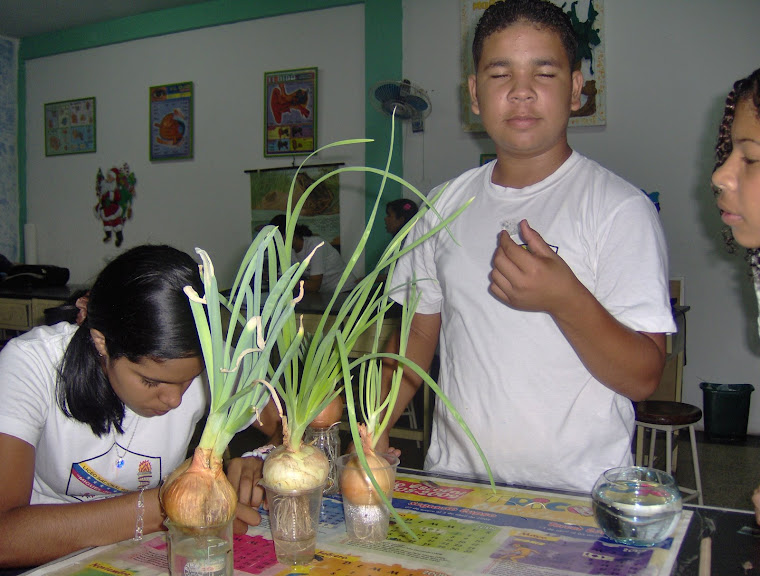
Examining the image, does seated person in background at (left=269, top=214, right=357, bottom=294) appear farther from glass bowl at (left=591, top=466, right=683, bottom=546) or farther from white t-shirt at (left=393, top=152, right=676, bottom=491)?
glass bowl at (left=591, top=466, right=683, bottom=546)

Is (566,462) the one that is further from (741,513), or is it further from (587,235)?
(587,235)

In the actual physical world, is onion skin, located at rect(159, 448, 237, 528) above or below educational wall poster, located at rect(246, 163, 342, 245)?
below

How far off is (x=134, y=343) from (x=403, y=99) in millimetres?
4117

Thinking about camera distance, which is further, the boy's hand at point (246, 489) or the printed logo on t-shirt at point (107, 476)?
the printed logo on t-shirt at point (107, 476)

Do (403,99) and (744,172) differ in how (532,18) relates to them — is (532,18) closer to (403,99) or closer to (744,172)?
(744,172)

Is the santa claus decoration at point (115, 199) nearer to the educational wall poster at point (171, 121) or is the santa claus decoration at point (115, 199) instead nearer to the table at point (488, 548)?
the educational wall poster at point (171, 121)

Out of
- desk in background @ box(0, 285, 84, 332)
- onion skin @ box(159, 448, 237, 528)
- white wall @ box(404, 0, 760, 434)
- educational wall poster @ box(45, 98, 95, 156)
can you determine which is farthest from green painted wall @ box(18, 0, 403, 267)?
onion skin @ box(159, 448, 237, 528)

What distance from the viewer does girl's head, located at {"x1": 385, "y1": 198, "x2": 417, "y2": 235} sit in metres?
5.07

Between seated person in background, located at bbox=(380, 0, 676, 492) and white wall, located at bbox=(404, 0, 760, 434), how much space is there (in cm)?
369

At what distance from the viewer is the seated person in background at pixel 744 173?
39.5 inches

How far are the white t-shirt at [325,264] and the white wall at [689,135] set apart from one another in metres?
2.10

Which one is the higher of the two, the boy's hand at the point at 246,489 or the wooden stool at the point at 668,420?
the boy's hand at the point at 246,489

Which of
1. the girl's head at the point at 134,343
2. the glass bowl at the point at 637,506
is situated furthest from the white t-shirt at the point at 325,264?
the glass bowl at the point at 637,506

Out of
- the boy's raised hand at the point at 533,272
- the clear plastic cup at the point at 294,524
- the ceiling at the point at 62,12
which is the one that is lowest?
the clear plastic cup at the point at 294,524
